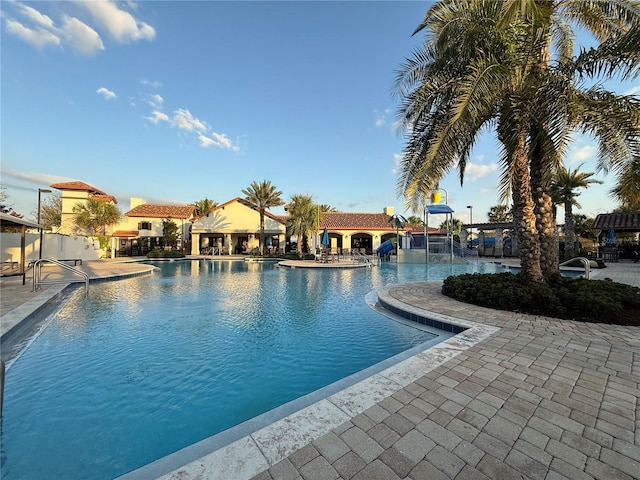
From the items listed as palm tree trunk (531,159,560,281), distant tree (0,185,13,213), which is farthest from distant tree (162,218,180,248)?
palm tree trunk (531,159,560,281)

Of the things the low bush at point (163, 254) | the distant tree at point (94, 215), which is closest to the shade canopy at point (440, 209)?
the low bush at point (163, 254)

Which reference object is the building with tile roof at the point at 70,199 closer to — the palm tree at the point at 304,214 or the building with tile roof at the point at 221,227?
the building with tile roof at the point at 221,227

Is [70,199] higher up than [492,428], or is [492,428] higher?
[70,199]

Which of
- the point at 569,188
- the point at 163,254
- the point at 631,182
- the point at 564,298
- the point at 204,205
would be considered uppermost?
Answer: the point at 204,205

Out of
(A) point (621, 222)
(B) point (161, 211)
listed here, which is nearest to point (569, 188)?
(A) point (621, 222)

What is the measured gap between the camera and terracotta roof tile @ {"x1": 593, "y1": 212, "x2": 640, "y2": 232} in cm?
2223

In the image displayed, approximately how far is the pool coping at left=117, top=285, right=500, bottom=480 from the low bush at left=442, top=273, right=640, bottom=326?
4.17 metres

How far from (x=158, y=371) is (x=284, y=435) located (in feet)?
10.4

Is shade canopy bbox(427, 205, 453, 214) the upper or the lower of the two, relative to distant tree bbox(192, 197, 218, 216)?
lower

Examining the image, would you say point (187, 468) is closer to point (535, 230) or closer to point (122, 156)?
point (535, 230)

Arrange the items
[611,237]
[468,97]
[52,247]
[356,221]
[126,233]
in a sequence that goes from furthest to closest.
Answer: [356,221], [126,233], [52,247], [611,237], [468,97]

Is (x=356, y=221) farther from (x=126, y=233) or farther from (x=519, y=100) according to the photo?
(x=519, y=100)

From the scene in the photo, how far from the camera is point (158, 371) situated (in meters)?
4.63

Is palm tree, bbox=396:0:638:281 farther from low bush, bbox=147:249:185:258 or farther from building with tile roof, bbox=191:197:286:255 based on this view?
low bush, bbox=147:249:185:258
